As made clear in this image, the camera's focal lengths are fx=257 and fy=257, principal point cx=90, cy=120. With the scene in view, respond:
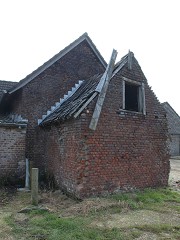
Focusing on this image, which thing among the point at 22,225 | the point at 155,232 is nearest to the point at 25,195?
the point at 22,225

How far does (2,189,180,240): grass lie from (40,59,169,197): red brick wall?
92cm

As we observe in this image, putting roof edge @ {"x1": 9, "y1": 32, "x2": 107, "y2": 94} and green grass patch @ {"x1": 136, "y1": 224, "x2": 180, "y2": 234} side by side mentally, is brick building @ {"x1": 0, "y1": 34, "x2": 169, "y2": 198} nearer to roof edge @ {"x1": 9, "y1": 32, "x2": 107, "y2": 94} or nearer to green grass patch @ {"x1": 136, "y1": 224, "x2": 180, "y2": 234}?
roof edge @ {"x1": 9, "y1": 32, "x2": 107, "y2": 94}

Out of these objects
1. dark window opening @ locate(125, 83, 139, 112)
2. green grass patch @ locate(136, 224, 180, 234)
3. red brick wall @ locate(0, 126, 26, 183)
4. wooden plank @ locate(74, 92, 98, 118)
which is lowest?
green grass patch @ locate(136, 224, 180, 234)

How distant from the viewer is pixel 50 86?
1302 centimetres

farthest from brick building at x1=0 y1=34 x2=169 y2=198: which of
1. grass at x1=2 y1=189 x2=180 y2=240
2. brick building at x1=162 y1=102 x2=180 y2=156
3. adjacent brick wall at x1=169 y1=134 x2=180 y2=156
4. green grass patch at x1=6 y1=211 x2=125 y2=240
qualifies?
adjacent brick wall at x1=169 y1=134 x2=180 y2=156

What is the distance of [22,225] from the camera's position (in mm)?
6336

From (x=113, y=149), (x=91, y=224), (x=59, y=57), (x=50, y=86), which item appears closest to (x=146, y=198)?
(x=113, y=149)

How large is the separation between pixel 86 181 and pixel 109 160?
1210 millimetres

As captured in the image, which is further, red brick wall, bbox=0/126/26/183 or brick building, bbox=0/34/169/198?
red brick wall, bbox=0/126/26/183

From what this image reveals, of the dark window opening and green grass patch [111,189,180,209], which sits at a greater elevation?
the dark window opening

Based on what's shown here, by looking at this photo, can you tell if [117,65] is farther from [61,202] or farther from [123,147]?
[61,202]

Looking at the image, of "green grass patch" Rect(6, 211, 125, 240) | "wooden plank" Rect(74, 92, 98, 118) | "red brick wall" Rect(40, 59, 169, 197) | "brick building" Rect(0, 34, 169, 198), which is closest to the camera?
"green grass patch" Rect(6, 211, 125, 240)

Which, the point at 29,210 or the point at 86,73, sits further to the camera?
the point at 86,73

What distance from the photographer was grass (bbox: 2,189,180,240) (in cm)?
562
